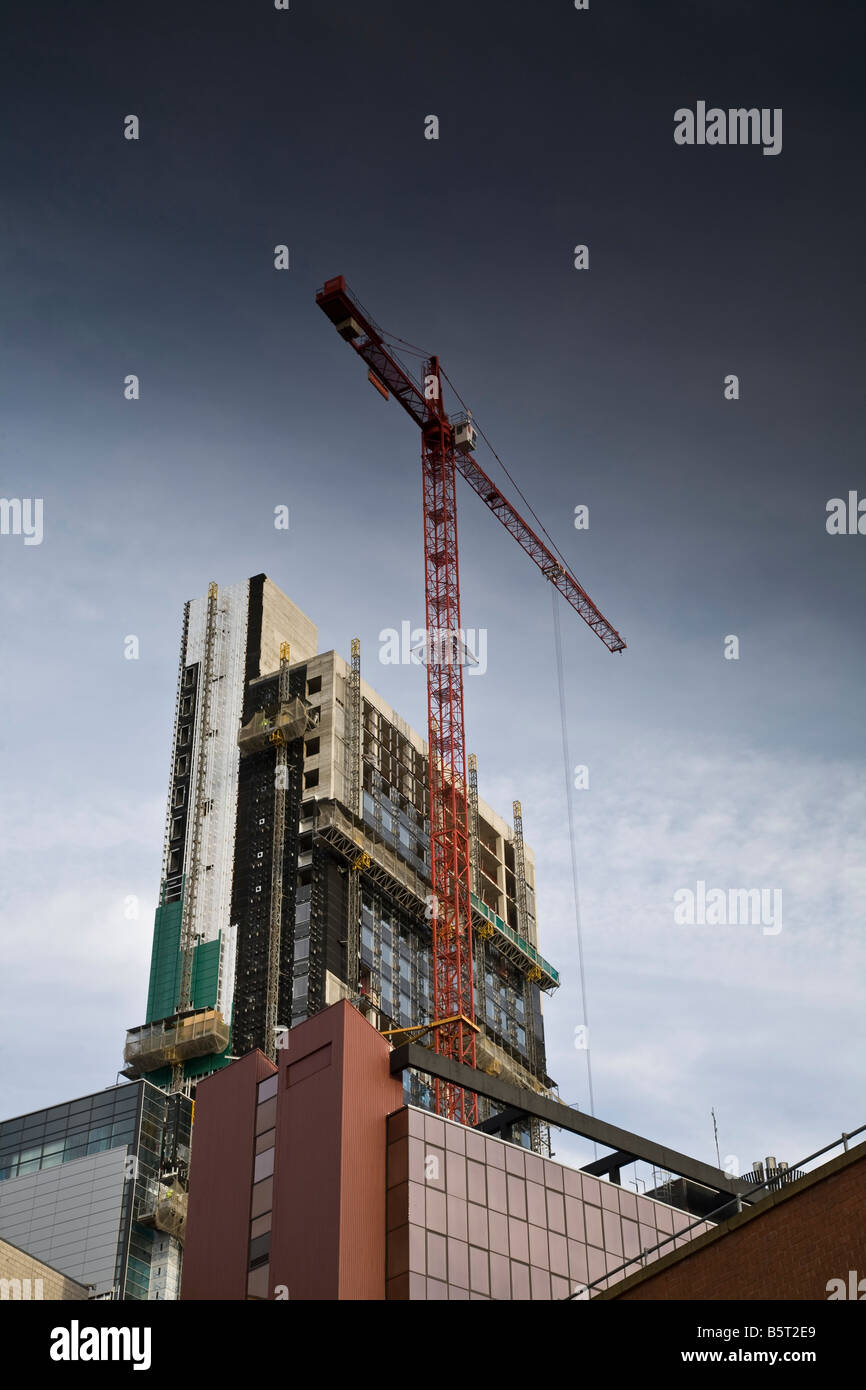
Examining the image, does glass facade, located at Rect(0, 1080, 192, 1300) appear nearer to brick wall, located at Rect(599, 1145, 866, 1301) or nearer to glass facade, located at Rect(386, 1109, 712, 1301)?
glass facade, located at Rect(386, 1109, 712, 1301)

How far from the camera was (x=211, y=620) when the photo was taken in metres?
170

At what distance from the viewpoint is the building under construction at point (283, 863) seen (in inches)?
5541

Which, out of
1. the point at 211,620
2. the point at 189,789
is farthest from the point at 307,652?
the point at 189,789

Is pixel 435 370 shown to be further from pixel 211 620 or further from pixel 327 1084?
pixel 327 1084

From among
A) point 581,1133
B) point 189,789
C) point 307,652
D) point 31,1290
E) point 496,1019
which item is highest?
point 307,652

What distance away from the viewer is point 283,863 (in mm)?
147125

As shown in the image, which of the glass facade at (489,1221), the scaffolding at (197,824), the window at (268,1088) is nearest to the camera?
the glass facade at (489,1221)

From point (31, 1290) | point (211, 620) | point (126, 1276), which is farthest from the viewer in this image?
point (211, 620)

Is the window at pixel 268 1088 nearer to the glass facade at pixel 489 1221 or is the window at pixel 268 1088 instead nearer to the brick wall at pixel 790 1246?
the glass facade at pixel 489 1221

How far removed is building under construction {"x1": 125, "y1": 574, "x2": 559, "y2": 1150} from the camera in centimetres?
14075

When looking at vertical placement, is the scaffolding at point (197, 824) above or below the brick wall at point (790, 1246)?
above

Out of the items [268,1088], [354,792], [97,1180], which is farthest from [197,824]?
[268,1088]

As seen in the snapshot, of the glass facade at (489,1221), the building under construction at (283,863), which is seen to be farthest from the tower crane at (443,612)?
the glass facade at (489,1221)

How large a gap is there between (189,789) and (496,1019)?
159 ft
